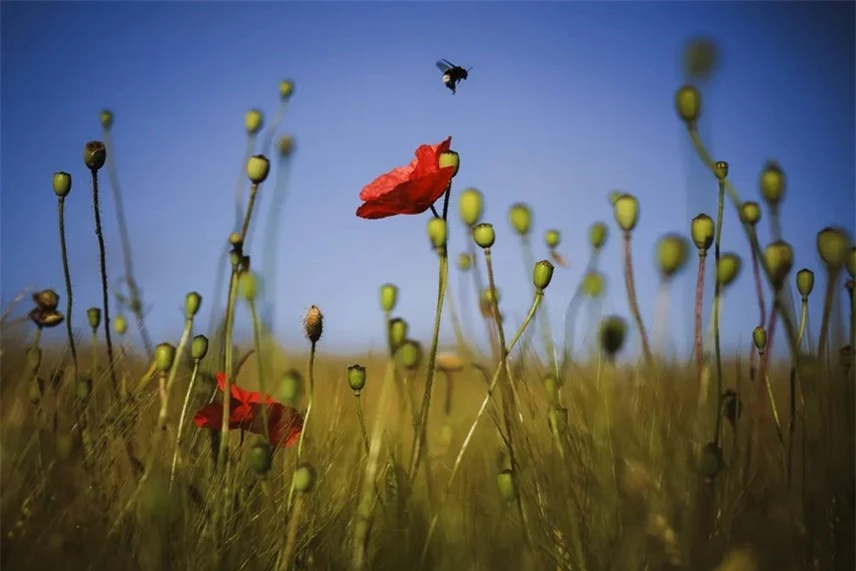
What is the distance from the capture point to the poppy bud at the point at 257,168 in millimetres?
1269

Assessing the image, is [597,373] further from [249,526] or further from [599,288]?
[249,526]

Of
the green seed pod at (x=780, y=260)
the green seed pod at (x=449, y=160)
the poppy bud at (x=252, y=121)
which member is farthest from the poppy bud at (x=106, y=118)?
the green seed pod at (x=780, y=260)

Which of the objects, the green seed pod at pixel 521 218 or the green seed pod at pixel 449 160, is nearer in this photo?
the green seed pod at pixel 449 160

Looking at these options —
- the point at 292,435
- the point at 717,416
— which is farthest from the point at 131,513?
the point at 717,416

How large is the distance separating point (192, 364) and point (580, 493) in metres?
0.67

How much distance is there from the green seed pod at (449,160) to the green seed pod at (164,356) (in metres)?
0.46

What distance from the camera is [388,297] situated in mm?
1301

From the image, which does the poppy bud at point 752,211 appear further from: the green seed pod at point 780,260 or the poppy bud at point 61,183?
the poppy bud at point 61,183

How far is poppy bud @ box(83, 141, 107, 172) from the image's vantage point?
49.3 inches

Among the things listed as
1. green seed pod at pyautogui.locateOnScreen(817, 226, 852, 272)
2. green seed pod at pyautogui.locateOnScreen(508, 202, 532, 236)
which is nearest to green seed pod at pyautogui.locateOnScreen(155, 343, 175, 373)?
green seed pod at pyautogui.locateOnScreen(508, 202, 532, 236)

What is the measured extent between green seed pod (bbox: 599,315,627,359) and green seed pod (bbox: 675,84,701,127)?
30 centimetres

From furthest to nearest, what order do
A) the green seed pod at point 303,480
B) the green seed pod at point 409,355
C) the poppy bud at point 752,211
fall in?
1. the green seed pod at point 409,355
2. the poppy bud at point 752,211
3. the green seed pod at point 303,480

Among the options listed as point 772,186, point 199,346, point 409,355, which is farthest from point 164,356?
point 772,186

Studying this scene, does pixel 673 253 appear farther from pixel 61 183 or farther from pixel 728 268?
pixel 61 183
